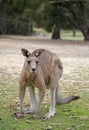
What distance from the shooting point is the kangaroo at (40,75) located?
494cm

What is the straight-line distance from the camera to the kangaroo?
4.94 m

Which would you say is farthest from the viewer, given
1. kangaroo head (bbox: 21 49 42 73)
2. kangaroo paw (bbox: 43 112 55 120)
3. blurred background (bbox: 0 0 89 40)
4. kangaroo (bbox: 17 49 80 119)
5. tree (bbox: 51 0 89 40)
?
tree (bbox: 51 0 89 40)

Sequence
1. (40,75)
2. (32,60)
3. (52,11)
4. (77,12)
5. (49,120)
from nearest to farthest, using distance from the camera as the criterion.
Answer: (32,60)
(40,75)
(49,120)
(52,11)
(77,12)

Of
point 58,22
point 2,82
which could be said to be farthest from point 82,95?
point 58,22

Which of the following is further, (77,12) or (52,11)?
(77,12)

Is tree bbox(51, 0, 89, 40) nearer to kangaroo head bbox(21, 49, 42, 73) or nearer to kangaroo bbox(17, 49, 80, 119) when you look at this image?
kangaroo bbox(17, 49, 80, 119)

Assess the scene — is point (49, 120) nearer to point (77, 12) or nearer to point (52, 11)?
point (52, 11)

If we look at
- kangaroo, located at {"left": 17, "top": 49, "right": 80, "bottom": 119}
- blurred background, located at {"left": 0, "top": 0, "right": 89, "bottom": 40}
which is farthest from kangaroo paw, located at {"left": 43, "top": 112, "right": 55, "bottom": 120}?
blurred background, located at {"left": 0, "top": 0, "right": 89, "bottom": 40}

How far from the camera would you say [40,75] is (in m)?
5.07

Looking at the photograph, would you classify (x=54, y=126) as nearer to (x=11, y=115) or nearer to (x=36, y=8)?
(x=11, y=115)

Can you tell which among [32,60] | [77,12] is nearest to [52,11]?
[77,12]

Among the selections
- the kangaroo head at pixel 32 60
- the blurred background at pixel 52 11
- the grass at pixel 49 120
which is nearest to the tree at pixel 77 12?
the blurred background at pixel 52 11

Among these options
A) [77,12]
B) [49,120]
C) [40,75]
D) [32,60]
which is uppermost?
[77,12]

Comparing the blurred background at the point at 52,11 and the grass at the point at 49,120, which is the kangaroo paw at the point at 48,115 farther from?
the blurred background at the point at 52,11
